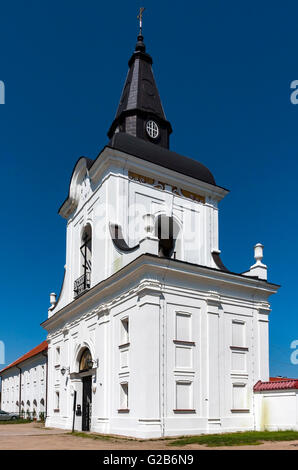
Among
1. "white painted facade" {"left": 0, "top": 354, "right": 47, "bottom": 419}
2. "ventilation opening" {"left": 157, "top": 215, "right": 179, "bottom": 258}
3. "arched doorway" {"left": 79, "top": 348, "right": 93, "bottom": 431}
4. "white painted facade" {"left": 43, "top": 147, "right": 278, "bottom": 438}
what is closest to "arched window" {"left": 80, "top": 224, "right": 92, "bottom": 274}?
→ "white painted facade" {"left": 43, "top": 147, "right": 278, "bottom": 438}

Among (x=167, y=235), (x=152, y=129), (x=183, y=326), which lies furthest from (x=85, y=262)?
A: (x=183, y=326)

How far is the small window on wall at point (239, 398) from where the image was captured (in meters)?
22.6

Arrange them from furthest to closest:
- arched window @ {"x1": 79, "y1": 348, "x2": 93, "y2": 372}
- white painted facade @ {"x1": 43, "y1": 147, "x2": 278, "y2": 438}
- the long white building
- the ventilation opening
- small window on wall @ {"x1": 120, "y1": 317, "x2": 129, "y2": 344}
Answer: the long white building → the ventilation opening → arched window @ {"x1": 79, "y1": 348, "x2": 93, "y2": 372} → small window on wall @ {"x1": 120, "y1": 317, "x2": 129, "y2": 344} → white painted facade @ {"x1": 43, "y1": 147, "x2": 278, "y2": 438}

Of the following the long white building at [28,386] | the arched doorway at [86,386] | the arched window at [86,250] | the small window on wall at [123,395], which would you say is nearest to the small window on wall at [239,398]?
the small window on wall at [123,395]

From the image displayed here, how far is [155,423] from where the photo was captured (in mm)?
19516

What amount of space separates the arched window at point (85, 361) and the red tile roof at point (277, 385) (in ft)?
25.6

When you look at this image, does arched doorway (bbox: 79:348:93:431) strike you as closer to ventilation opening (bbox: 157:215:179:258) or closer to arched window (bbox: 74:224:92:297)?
arched window (bbox: 74:224:92:297)

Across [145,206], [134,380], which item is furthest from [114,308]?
[145,206]

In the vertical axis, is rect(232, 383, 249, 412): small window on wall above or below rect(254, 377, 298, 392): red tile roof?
below

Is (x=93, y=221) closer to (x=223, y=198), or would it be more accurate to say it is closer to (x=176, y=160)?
(x=176, y=160)

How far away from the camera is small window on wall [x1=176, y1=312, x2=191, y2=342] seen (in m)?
21.5

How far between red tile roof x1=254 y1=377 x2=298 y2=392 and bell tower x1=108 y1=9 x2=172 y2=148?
13.8 metres

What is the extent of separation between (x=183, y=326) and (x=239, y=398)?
14.0 ft

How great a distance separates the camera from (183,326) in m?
21.8
